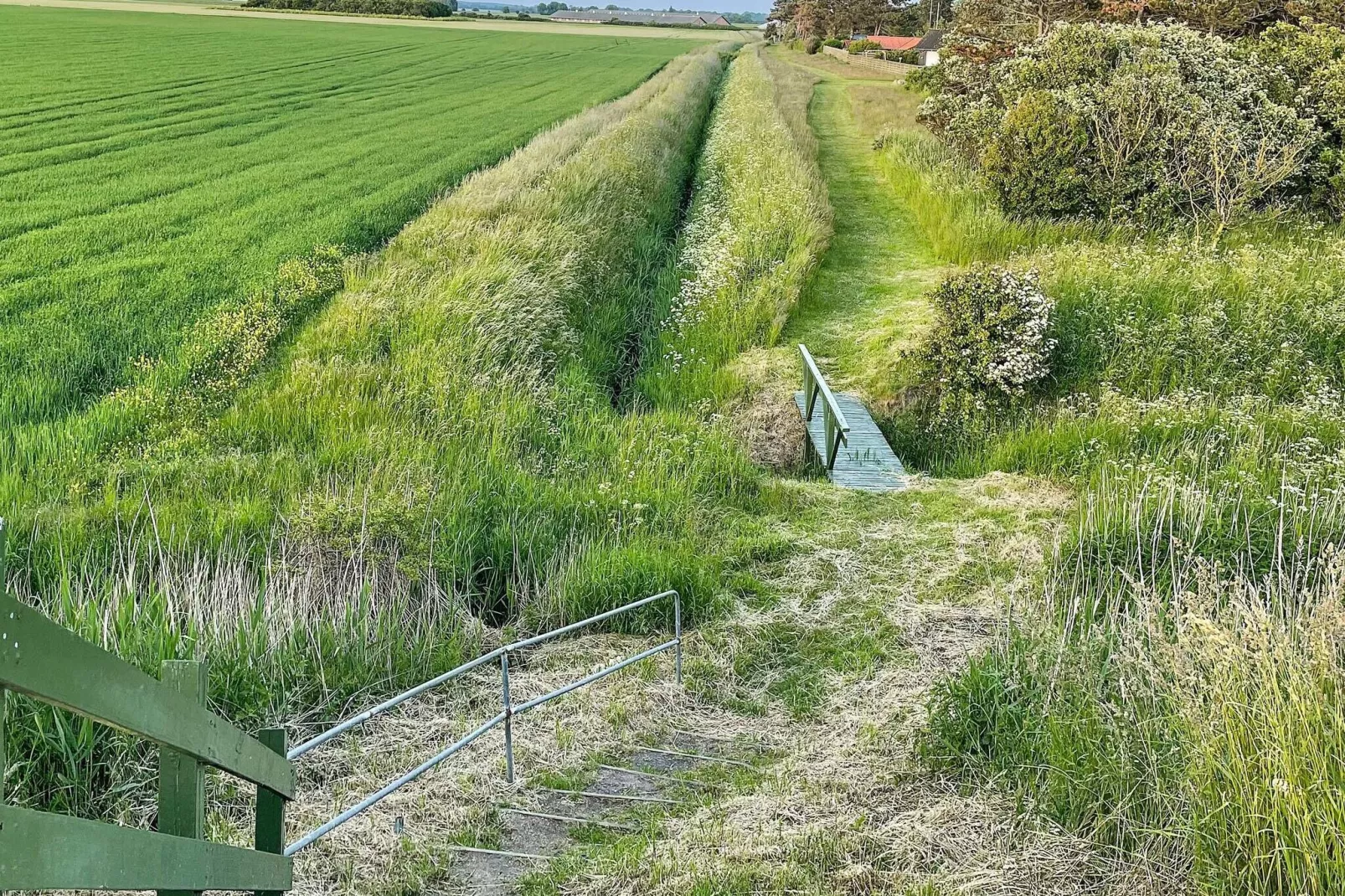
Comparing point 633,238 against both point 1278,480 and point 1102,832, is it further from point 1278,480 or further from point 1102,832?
point 1102,832

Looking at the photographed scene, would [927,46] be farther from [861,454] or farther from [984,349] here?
[861,454]

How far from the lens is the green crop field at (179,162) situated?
37.0 ft

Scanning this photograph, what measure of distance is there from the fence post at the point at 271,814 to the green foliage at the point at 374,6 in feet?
262

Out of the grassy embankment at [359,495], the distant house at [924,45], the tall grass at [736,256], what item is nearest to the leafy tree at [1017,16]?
the tall grass at [736,256]

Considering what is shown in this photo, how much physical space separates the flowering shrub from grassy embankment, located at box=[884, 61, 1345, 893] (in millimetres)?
378

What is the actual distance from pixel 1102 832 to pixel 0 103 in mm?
28502

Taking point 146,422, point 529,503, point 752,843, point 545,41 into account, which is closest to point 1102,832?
point 752,843

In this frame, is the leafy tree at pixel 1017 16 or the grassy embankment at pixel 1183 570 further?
the leafy tree at pixel 1017 16

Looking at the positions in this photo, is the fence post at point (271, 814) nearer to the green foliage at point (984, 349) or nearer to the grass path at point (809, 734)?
the grass path at point (809, 734)

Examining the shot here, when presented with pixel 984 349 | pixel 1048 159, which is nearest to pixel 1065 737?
pixel 984 349

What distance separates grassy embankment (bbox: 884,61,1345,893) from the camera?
11.6 feet

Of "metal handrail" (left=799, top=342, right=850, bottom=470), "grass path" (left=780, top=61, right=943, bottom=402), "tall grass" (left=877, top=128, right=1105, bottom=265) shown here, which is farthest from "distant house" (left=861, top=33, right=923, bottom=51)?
"metal handrail" (left=799, top=342, right=850, bottom=470)

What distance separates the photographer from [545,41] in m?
75.1

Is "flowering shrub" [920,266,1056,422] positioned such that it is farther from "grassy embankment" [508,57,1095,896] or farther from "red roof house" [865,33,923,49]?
"red roof house" [865,33,923,49]
